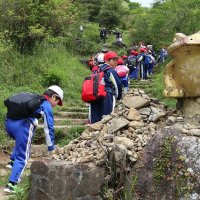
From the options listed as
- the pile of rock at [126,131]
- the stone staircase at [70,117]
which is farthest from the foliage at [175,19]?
the pile of rock at [126,131]

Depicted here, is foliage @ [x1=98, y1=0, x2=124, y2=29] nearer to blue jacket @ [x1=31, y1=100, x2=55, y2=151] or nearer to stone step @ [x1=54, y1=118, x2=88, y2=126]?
stone step @ [x1=54, y1=118, x2=88, y2=126]

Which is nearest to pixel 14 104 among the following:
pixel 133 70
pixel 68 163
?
pixel 68 163

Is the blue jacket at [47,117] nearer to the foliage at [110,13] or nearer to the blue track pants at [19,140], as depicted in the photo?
the blue track pants at [19,140]

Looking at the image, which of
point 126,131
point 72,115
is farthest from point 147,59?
A: point 126,131

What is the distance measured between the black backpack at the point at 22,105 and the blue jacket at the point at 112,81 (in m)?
1.47

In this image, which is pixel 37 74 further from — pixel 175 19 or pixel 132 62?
pixel 175 19

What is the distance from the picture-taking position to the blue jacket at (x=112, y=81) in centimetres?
662

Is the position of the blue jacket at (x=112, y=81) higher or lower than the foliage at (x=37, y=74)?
higher

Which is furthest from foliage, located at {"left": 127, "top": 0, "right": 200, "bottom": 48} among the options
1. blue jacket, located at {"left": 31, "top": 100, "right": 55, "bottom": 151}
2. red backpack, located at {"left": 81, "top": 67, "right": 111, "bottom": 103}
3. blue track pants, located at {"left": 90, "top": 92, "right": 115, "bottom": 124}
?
blue jacket, located at {"left": 31, "top": 100, "right": 55, "bottom": 151}

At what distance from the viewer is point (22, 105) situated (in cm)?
541

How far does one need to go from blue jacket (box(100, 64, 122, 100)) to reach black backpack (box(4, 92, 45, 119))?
147 cm

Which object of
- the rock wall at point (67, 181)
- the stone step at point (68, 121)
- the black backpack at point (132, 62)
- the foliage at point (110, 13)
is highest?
the foliage at point (110, 13)

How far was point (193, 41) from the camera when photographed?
4.88 meters

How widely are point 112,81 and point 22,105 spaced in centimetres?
175
